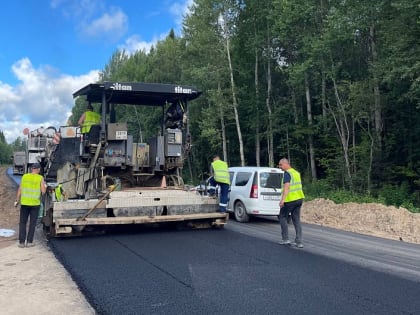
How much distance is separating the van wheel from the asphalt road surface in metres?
2.69

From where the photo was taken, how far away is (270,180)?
1242 cm

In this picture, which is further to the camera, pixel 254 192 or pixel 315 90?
pixel 315 90

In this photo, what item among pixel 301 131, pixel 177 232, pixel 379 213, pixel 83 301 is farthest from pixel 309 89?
pixel 83 301

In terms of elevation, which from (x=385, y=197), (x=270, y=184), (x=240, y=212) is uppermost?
(x=270, y=184)

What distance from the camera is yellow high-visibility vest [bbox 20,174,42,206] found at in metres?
8.93

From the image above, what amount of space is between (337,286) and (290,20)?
2003cm

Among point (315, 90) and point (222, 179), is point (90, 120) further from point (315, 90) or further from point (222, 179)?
A: point (315, 90)

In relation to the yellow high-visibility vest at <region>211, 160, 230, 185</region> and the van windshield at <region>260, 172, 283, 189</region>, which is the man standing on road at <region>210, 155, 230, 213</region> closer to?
the yellow high-visibility vest at <region>211, 160, 230, 185</region>

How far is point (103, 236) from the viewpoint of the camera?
31.0 ft

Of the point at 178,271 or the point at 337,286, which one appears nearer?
the point at 337,286

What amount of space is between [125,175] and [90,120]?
1446mm

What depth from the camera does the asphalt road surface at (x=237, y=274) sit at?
4.93m

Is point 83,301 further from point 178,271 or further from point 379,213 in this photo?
point 379,213

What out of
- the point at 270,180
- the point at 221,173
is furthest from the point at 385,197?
the point at 221,173
